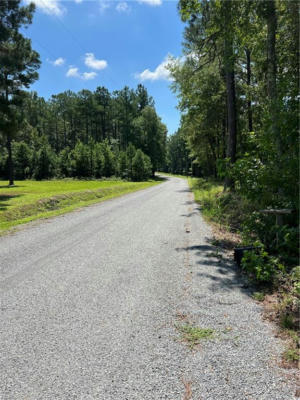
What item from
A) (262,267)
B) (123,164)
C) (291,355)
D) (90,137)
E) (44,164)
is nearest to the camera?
(291,355)

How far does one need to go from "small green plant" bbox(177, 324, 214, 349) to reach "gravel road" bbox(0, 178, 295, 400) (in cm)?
8

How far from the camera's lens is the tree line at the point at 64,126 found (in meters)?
15.4

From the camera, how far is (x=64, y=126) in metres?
68.3

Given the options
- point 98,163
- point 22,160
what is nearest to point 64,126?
point 22,160

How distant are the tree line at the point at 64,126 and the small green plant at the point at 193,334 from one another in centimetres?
1673

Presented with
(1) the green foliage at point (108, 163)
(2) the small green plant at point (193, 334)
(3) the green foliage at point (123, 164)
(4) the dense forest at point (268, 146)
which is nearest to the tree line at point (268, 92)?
(4) the dense forest at point (268, 146)

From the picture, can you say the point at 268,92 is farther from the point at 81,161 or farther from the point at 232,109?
the point at 81,161

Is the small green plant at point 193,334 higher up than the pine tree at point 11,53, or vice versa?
the pine tree at point 11,53

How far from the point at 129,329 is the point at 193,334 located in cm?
75

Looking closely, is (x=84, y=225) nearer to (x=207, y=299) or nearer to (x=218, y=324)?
(x=207, y=299)

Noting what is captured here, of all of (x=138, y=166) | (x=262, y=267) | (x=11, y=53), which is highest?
(x=11, y=53)

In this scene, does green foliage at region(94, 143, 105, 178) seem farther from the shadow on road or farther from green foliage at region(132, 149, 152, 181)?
the shadow on road

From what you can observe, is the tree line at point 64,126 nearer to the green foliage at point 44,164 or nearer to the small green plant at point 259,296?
the green foliage at point 44,164

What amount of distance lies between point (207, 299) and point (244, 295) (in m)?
0.60
